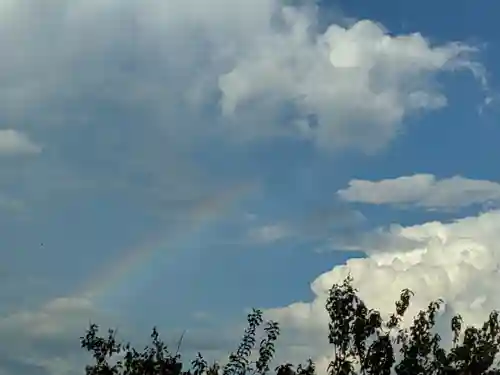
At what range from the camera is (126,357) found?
33406mm

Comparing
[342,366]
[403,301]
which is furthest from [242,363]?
[403,301]

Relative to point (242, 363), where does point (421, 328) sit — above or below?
above

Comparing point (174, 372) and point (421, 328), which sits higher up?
point (421, 328)

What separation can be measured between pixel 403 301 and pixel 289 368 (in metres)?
6.18

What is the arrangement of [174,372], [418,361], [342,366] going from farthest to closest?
[418,361], [342,366], [174,372]

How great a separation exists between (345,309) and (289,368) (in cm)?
395

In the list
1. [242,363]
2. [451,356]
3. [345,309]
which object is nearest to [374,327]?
[345,309]

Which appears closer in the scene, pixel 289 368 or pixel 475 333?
pixel 289 368

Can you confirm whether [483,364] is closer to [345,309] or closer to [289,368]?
[345,309]

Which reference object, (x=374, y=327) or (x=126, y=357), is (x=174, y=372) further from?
(x=374, y=327)

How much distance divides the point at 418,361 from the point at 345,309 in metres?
3.63

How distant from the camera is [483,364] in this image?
3925 cm

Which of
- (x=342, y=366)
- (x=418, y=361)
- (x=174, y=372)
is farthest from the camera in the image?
(x=418, y=361)

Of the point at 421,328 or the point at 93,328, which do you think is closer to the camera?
the point at 93,328
